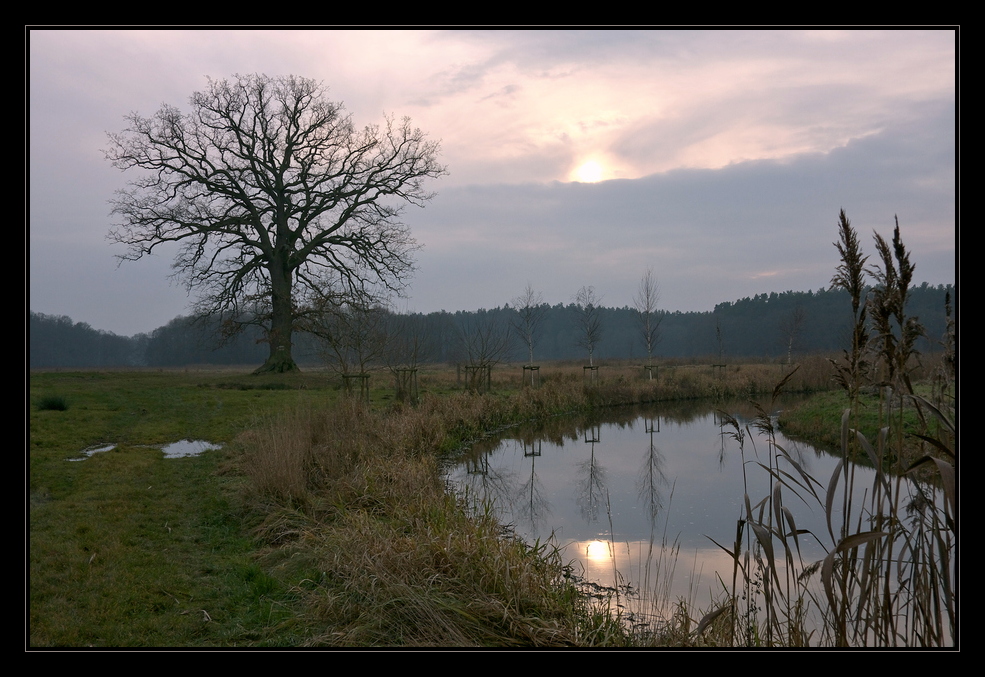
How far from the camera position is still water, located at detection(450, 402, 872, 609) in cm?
600

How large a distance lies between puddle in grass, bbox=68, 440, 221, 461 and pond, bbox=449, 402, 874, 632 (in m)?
4.41

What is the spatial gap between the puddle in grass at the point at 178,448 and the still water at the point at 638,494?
4415mm

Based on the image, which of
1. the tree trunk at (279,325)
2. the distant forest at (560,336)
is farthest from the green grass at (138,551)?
the tree trunk at (279,325)

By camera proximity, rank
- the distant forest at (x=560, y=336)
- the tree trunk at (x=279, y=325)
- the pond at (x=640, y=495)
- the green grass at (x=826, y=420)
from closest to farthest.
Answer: the pond at (x=640, y=495), the green grass at (x=826, y=420), the distant forest at (x=560, y=336), the tree trunk at (x=279, y=325)

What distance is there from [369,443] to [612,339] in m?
90.5

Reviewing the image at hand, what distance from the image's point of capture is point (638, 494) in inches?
363

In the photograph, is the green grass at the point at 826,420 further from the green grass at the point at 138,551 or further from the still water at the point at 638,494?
the green grass at the point at 138,551

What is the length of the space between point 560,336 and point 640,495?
281 ft

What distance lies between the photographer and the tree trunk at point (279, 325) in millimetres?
24562

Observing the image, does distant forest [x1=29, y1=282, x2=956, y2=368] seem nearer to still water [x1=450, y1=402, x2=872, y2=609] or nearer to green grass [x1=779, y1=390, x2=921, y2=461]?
green grass [x1=779, y1=390, x2=921, y2=461]

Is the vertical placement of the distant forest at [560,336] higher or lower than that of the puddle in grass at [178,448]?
higher

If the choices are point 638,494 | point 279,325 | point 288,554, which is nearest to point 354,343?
point 638,494
